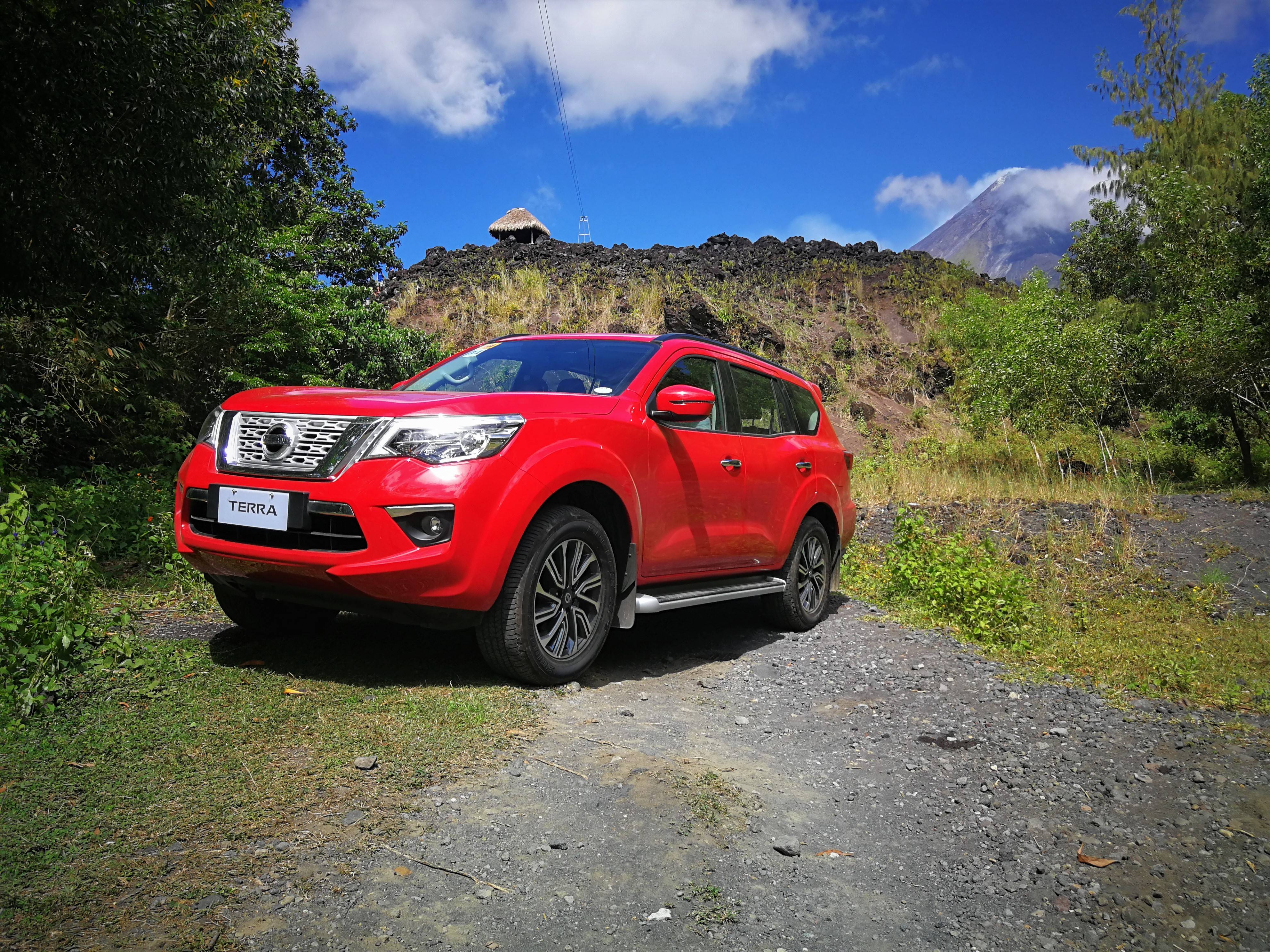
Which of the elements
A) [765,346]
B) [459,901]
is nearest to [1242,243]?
[765,346]

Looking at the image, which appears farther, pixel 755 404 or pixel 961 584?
pixel 961 584

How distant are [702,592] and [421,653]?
1712mm

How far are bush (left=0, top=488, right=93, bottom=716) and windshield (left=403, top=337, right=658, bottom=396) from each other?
212 cm

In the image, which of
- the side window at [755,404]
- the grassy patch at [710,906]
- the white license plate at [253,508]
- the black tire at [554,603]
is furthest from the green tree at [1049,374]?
the grassy patch at [710,906]

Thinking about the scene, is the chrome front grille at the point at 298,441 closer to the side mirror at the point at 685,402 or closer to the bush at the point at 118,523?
the side mirror at the point at 685,402

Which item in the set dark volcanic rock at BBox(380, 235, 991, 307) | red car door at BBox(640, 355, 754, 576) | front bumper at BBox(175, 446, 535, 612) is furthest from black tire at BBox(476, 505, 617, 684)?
dark volcanic rock at BBox(380, 235, 991, 307)

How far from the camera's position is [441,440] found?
3979mm

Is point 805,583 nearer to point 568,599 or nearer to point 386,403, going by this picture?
point 568,599

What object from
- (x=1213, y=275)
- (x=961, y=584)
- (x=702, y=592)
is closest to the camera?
(x=702, y=592)

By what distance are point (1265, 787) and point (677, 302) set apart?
2549cm

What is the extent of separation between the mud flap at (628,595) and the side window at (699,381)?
905 millimetres

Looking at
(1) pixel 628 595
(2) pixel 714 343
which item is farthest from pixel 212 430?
(2) pixel 714 343

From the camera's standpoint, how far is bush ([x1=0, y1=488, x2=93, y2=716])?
12.2 feet

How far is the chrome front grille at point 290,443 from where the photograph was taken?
3.94m
